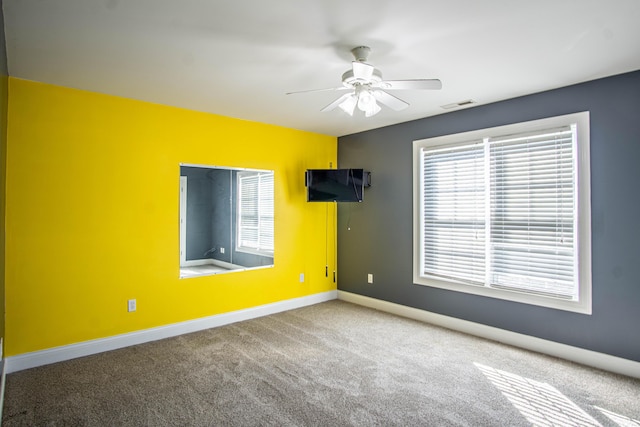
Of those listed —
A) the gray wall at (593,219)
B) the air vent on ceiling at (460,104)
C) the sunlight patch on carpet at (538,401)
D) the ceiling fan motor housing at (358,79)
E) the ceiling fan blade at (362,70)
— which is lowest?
the sunlight patch on carpet at (538,401)

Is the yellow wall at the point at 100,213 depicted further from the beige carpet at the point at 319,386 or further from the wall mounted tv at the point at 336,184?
the wall mounted tv at the point at 336,184

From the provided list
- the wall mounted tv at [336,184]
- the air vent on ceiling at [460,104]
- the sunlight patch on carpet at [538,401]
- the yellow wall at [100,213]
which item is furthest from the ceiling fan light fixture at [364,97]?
the sunlight patch on carpet at [538,401]

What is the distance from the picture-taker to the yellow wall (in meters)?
3.14

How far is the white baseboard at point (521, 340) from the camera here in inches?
122

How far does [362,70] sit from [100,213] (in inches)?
111

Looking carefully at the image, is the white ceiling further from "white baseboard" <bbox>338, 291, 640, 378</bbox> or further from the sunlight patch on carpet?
the sunlight patch on carpet

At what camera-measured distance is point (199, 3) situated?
80.6 inches

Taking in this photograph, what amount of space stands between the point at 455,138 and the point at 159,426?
12.8 ft

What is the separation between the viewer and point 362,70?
2.47m

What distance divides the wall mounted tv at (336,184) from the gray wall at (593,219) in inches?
12.7

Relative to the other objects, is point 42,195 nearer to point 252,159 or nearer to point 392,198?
point 252,159

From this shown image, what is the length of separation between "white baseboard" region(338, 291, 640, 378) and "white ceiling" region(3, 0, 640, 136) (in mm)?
2433

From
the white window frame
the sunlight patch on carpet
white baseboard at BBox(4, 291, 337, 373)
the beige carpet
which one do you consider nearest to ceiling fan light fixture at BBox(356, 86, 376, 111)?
the white window frame

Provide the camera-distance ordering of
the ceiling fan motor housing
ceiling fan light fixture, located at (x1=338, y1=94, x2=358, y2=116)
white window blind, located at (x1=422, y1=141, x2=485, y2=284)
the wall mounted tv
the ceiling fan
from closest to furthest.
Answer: the ceiling fan < the ceiling fan motor housing < ceiling fan light fixture, located at (x1=338, y1=94, x2=358, y2=116) < white window blind, located at (x1=422, y1=141, x2=485, y2=284) < the wall mounted tv
